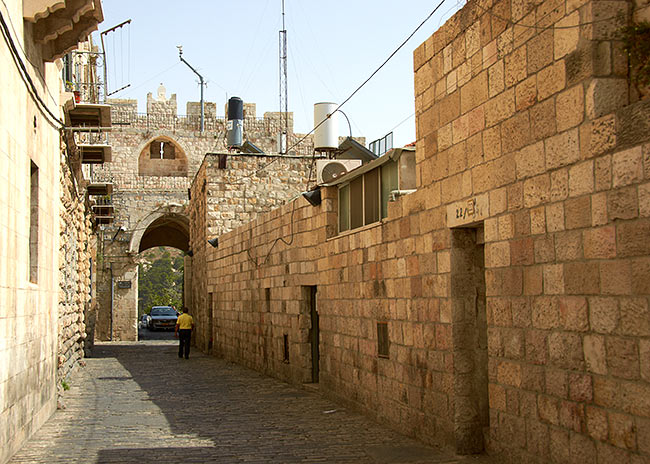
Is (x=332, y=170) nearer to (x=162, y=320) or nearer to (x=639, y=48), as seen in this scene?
(x=639, y=48)

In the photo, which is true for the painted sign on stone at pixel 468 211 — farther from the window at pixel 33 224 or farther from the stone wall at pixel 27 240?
the window at pixel 33 224

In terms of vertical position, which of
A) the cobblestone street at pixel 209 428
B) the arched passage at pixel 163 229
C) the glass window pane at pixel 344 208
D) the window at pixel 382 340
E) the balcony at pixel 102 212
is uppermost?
the arched passage at pixel 163 229

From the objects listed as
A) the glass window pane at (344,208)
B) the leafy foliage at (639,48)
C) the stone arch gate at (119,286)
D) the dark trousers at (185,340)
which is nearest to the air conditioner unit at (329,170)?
the glass window pane at (344,208)

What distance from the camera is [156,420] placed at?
9.71m

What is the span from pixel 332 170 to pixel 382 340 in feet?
14.6

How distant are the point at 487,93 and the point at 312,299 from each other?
275 inches

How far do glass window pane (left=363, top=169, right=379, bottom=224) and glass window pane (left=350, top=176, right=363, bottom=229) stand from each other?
0.21 meters

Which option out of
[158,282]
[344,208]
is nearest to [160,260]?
[158,282]

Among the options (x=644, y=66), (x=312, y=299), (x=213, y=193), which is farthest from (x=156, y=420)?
(x=213, y=193)

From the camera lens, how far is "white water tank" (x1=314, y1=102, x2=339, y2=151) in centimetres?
1633

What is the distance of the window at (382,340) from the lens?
8.91 m

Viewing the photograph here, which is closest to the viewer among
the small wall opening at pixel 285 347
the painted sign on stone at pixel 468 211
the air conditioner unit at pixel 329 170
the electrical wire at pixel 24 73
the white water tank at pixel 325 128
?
the painted sign on stone at pixel 468 211

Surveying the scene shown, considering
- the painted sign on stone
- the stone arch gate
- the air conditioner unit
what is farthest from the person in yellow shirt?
the painted sign on stone

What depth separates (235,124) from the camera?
2694cm
